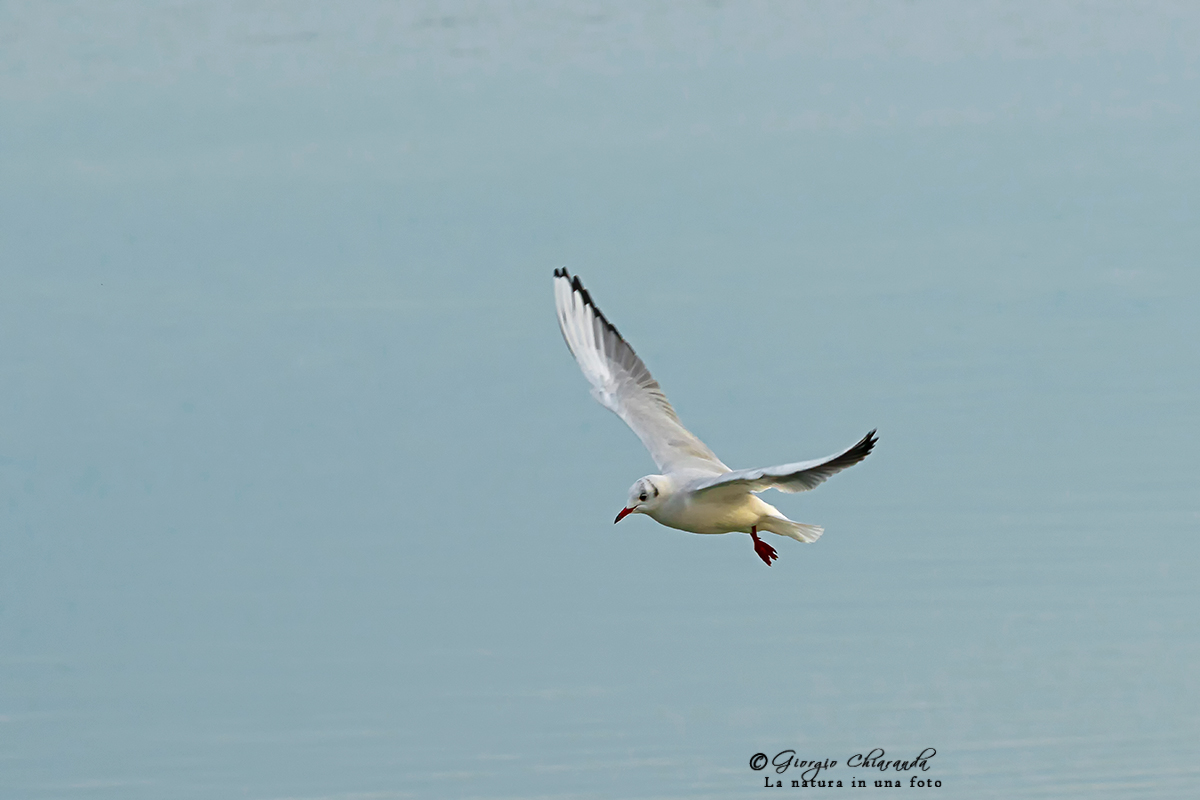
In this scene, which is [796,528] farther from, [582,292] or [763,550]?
[582,292]

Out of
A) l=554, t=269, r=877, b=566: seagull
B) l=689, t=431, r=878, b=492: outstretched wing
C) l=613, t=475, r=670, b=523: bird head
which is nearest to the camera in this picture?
l=689, t=431, r=878, b=492: outstretched wing

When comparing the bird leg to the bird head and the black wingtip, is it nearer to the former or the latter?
the bird head

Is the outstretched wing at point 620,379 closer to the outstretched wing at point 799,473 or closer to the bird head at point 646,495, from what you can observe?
the bird head at point 646,495

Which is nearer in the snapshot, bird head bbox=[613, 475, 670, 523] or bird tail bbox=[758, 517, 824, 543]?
bird head bbox=[613, 475, 670, 523]

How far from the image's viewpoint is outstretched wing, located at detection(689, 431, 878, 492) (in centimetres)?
805

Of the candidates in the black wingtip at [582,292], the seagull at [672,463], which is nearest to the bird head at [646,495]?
the seagull at [672,463]

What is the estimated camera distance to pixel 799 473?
8.32 m

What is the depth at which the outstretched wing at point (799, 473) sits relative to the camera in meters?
8.05

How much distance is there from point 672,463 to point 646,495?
80 centimetres

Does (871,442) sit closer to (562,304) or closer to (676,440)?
(676,440)

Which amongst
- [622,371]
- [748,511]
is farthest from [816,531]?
[622,371]

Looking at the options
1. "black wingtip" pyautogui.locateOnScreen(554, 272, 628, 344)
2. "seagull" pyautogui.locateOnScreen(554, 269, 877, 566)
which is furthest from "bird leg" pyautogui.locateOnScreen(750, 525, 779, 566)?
"black wingtip" pyautogui.locateOnScreen(554, 272, 628, 344)

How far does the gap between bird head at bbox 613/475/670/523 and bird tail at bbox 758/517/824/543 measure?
55 cm

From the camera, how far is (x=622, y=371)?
37.3ft
